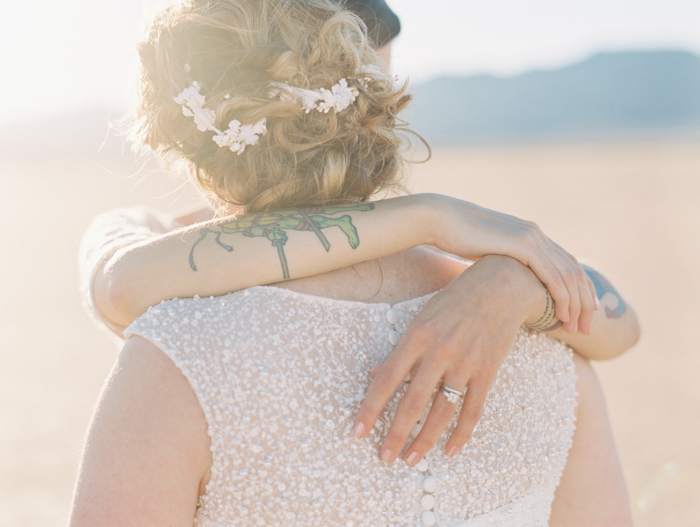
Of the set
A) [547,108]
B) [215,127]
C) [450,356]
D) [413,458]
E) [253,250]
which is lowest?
[547,108]

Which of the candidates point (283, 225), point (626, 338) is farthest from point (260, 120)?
point (626, 338)

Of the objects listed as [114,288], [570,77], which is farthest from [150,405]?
[570,77]

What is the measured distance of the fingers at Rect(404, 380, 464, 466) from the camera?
139 cm

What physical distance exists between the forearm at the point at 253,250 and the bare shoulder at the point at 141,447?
0.17 metres

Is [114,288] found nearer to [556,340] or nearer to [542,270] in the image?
[542,270]

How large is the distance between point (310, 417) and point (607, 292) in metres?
1.00

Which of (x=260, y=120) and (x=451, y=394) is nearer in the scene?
(x=451, y=394)

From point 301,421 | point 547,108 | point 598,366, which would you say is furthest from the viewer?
point 547,108

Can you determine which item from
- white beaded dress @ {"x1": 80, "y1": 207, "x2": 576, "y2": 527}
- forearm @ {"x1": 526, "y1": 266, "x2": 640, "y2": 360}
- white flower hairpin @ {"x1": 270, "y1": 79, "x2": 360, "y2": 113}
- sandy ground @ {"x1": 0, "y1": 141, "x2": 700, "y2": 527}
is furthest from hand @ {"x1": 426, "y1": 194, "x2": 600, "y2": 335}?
sandy ground @ {"x1": 0, "y1": 141, "x2": 700, "y2": 527}

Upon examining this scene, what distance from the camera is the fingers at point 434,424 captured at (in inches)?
54.7

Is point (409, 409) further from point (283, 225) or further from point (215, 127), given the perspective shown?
point (215, 127)

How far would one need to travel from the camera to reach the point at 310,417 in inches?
53.8

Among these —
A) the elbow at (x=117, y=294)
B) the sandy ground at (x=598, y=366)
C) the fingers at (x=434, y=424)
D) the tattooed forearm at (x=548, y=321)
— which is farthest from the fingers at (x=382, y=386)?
the sandy ground at (x=598, y=366)

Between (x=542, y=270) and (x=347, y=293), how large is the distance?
477mm
